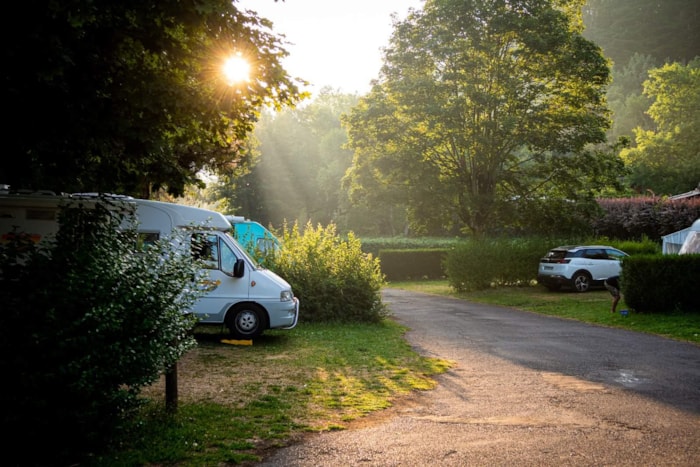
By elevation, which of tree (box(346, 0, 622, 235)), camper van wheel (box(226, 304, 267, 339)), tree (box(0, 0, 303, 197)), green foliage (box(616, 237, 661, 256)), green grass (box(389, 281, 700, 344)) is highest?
tree (box(346, 0, 622, 235))

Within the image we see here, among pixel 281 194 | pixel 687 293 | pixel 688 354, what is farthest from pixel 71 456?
pixel 281 194

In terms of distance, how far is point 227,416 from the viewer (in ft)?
22.1

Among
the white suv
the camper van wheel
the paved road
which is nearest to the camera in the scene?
the paved road

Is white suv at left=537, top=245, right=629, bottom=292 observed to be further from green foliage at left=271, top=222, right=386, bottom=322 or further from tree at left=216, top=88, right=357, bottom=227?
tree at left=216, top=88, right=357, bottom=227

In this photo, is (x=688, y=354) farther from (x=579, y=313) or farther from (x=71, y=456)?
(x=71, y=456)

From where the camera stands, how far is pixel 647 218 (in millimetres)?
38438

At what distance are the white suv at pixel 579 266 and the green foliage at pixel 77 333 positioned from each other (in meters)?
20.9

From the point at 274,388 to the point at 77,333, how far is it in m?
3.53

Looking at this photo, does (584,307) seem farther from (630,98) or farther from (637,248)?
(630,98)

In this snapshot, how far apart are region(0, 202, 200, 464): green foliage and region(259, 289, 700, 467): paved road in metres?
1.44

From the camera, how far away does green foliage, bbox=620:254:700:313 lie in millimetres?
16703

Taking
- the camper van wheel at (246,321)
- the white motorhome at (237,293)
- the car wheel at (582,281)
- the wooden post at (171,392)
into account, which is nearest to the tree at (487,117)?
the car wheel at (582,281)

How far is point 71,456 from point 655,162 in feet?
195

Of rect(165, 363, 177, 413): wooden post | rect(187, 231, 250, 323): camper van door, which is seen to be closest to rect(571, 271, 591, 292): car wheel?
rect(187, 231, 250, 323): camper van door
